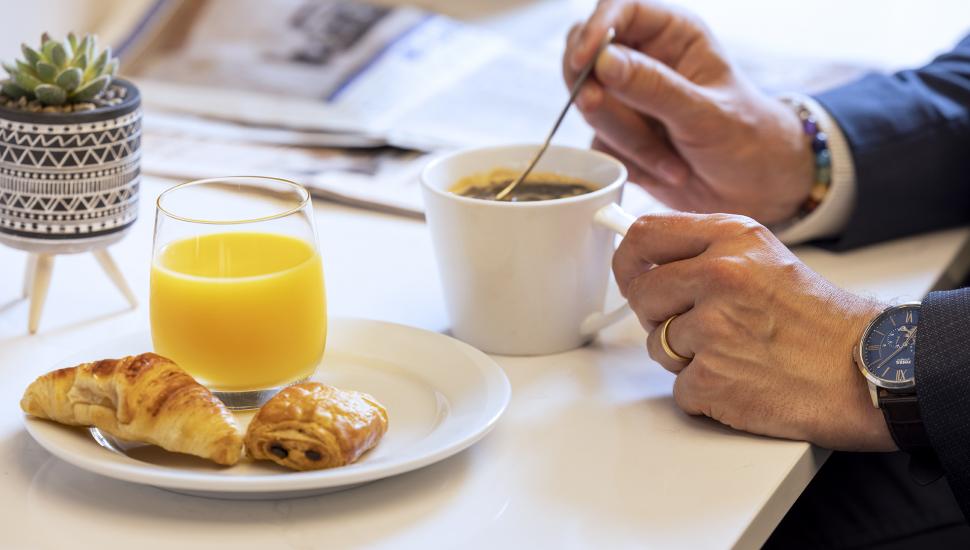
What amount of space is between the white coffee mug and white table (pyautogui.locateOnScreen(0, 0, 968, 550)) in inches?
0.9

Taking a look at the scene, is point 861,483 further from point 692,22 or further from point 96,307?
point 96,307

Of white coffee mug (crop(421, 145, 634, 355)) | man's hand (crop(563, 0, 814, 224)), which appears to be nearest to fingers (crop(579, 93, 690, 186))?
man's hand (crop(563, 0, 814, 224))

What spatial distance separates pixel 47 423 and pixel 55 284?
315mm

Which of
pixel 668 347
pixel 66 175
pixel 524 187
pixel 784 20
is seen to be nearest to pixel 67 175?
pixel 66 175

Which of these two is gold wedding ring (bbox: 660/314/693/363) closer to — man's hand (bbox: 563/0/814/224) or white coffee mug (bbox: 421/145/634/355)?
white coffee mug (bbox: 421/145/634/355)

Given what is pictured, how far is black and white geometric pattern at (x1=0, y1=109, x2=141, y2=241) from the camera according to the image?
0.76 metres

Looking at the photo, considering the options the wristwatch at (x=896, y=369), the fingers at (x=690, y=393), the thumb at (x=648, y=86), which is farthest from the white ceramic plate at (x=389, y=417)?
the thumb at (x=648, y=86)

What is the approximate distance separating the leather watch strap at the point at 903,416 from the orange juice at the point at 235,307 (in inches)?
13.5

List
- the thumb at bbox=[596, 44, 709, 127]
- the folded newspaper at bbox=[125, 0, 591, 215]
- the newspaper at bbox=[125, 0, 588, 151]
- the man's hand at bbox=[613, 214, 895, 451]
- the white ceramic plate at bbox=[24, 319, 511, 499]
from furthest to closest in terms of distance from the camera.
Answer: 1. the newspaper at bbox=[125, 0, 588, 151]
2. the folded newspaper at bbox=[125, 0, 591, 215]
3. the thumb at bbox=[596, 44, 709, 127]
4. the man's hand at bbox=[613, 214, 895, 451]
5. the white ceramic plate at bbox=[24, 319, 511, 499]

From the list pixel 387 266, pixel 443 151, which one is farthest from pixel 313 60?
pixel 387 266

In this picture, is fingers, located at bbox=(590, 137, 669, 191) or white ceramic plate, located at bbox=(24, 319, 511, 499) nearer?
white ceramic plate, located at bbox=(24, 319, 511, 499)

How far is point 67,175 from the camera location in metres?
0.77

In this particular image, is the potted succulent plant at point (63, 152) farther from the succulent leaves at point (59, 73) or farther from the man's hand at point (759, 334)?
the man's hand at point (759, 334)

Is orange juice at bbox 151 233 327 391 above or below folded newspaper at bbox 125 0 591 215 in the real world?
above
